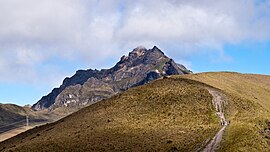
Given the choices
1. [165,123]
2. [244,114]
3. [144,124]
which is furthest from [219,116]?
[144,124]

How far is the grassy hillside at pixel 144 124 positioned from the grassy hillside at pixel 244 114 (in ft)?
16.2

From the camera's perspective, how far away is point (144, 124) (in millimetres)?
88062

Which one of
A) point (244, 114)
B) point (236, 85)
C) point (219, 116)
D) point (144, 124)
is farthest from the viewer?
point (236, 85)

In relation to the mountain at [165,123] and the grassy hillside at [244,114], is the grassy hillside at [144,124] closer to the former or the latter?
the mountain at [165,123]

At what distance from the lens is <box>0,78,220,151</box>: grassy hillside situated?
70562 millimetres

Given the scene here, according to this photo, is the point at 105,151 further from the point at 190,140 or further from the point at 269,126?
the point at 269,126

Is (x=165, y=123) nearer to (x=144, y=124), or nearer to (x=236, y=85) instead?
(x=144, y=124)

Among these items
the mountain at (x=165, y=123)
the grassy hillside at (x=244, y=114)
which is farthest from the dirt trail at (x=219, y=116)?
the grassy hillside at (x=244, y=114)

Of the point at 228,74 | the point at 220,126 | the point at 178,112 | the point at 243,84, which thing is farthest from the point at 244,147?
the point at 228,74

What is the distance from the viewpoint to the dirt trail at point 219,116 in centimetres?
5908

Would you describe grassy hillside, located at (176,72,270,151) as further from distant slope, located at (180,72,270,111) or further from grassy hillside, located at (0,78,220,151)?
grassy hillside, located at (0,78,220,151)

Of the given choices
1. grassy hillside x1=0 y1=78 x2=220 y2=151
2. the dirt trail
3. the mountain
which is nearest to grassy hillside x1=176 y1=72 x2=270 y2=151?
the mountain

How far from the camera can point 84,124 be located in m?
98.2

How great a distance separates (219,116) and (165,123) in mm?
13180
